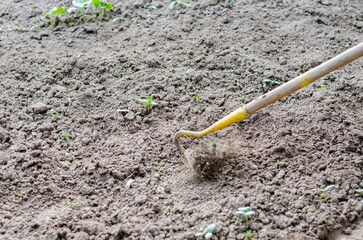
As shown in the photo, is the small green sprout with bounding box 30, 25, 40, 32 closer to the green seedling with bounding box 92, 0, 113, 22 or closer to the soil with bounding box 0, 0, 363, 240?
the soil with bounding box 0, 0, 363, 240

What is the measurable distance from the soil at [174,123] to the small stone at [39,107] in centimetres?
1

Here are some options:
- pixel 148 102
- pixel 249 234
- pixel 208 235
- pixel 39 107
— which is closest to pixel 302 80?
pixel 249 234

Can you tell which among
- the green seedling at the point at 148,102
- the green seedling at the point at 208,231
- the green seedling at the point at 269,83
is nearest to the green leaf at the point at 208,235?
the green seedling at the point at 208,231

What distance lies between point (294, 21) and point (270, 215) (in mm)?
2409

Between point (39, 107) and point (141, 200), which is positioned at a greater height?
point (39, 107)

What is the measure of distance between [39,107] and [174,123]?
1.08 m

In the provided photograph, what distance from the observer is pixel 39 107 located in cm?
281

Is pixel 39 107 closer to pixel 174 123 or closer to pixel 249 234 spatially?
pixel 174 123

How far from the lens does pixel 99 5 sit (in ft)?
12.7

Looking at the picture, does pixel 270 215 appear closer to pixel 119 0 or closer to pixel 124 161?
pixel 124 161

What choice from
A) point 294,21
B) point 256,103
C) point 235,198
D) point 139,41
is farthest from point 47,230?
point 294,21

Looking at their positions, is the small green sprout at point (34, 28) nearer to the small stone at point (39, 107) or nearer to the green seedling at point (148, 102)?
the small stone at point (39, 107)

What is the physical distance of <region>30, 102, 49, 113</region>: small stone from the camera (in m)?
2.80

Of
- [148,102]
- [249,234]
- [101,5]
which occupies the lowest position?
[249,234]
